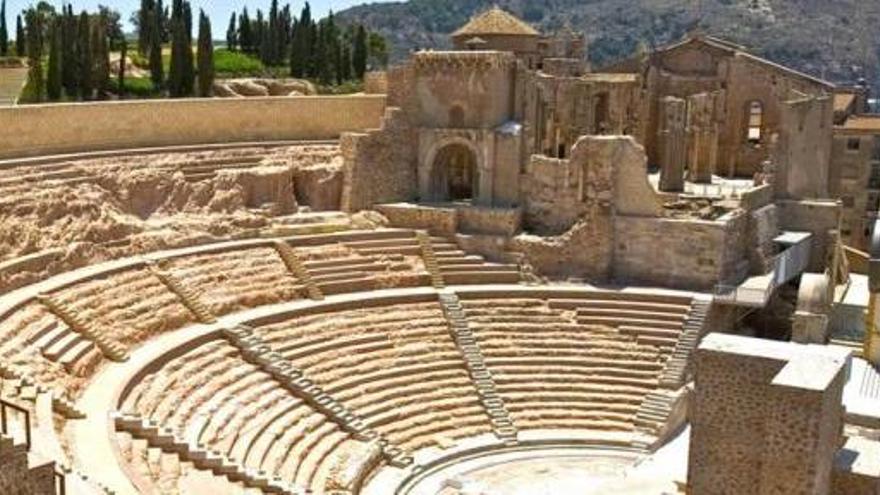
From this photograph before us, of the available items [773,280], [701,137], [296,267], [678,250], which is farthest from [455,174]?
[773,280]

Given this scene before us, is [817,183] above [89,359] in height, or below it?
above

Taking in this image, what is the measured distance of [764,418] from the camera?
13.7m

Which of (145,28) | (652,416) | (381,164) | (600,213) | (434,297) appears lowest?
(652,416)

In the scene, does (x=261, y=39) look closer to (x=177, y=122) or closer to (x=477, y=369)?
(x=177, y=122)

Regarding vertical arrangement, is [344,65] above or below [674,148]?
above

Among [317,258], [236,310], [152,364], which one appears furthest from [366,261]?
[152,364]

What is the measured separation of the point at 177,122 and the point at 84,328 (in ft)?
39.4

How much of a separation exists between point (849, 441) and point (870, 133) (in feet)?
91.7

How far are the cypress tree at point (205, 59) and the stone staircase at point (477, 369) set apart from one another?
17507mm

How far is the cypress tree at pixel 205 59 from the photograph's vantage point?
38.9 m

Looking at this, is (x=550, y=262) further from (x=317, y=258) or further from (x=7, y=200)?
(x=7, y=200)

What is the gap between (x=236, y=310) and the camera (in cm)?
2450

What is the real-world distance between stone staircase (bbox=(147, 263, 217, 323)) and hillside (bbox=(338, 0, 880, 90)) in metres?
105

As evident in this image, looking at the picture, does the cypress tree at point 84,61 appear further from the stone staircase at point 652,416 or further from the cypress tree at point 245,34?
the stone staircase at point 652,416
